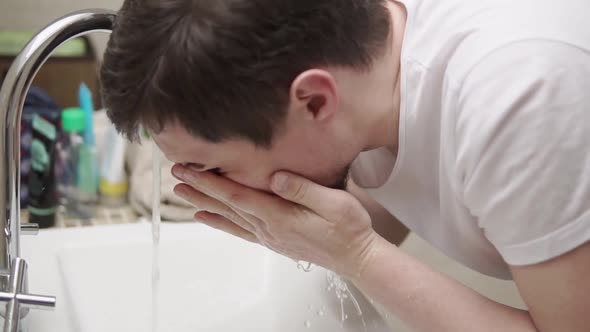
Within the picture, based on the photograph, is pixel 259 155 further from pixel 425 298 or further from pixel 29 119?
pixel 29 119

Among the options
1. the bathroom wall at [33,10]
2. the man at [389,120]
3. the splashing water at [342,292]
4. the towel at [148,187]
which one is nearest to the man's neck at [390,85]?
the man at [389,120]

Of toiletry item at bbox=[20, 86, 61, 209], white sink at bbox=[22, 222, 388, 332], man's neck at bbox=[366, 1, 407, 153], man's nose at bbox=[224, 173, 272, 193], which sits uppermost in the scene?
man's neck at bbox=[366, 1, 407, 153]

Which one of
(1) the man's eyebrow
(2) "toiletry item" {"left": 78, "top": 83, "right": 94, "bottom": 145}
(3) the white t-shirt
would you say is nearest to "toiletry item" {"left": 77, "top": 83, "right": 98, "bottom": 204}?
(2) "toiletry item" {"left": 78, "top": 83, "right": 94, "bottom": 145}

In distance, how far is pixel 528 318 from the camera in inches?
25.1

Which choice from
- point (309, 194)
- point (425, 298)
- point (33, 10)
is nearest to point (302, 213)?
point (309, 194)

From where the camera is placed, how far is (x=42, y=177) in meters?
1.06

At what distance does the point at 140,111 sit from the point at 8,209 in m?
0.20

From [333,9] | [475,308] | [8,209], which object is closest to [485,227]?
A: [475,308]

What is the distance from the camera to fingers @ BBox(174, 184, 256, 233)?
703 mm

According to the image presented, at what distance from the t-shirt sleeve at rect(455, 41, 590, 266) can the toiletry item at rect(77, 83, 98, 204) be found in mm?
722

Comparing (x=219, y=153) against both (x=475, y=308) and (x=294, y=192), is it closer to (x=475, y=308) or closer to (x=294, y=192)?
(x=294, y=192)

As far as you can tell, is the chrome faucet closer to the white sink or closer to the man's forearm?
the white sink

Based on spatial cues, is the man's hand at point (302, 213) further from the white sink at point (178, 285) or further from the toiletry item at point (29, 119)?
the toiletry item at point (29, 119)

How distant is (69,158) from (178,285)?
0.35 meters
